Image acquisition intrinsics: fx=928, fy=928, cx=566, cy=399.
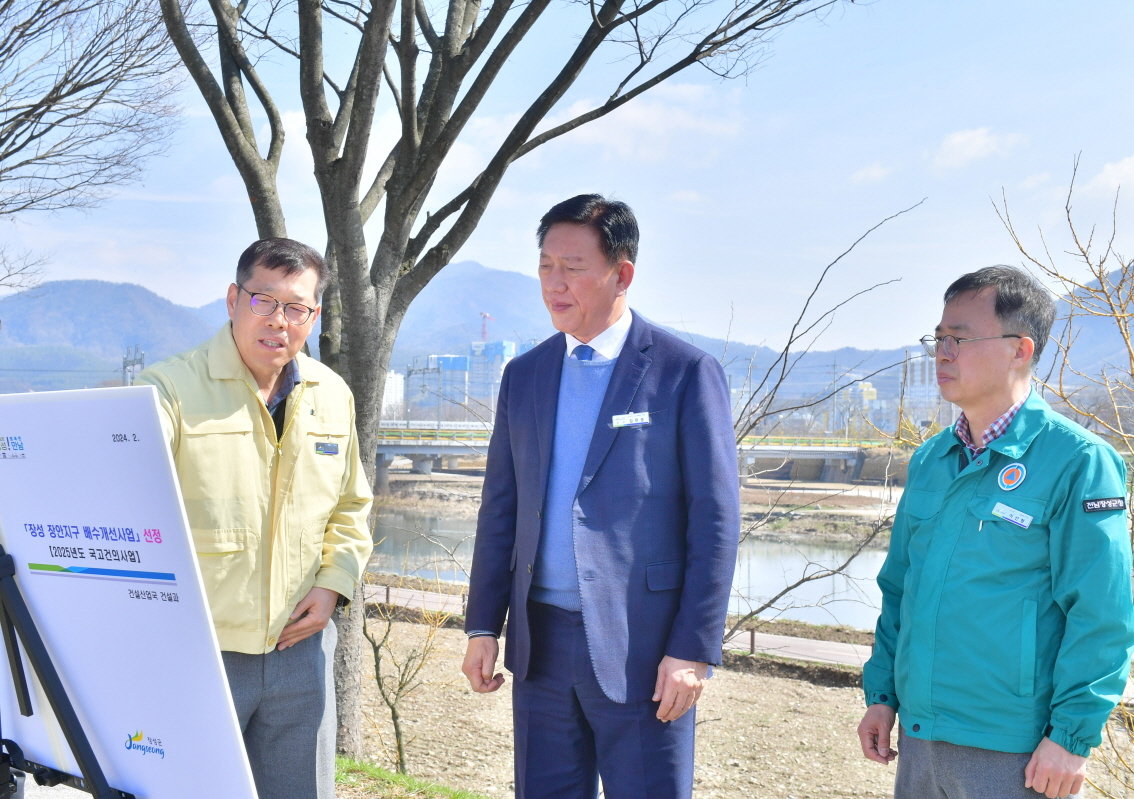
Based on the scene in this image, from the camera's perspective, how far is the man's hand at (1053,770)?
185 centimetres

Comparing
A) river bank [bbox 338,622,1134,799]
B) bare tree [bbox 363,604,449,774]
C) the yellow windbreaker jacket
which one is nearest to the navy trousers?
the yellow windbreaker jacket

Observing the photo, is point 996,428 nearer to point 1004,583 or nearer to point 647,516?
point 1004,583

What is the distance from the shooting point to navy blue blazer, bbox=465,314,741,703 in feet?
7.11

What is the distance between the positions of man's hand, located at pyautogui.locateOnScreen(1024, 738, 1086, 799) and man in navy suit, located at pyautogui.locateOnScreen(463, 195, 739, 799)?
0.68 metres

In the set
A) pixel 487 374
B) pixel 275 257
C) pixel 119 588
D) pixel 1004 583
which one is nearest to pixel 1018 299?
pixel 1004 583

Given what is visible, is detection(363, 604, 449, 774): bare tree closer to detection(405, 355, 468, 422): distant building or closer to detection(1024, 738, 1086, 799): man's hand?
detection(405, 355, 468, 422): distant building

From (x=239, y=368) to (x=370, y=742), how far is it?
243 inches

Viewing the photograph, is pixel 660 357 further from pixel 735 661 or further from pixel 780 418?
pixel 735 661

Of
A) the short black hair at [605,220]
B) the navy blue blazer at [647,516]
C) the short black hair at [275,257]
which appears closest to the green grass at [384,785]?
the navy blue blazer at [647,516]

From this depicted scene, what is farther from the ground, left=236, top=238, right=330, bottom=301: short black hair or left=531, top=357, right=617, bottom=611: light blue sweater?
left=236, top=238, right=330, bottom=301: short black hair

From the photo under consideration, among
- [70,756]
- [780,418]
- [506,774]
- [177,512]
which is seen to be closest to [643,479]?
[177,512]

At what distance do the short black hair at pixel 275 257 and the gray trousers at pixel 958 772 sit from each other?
181 cm

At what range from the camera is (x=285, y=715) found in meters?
2.24

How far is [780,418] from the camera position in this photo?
4.88 m
